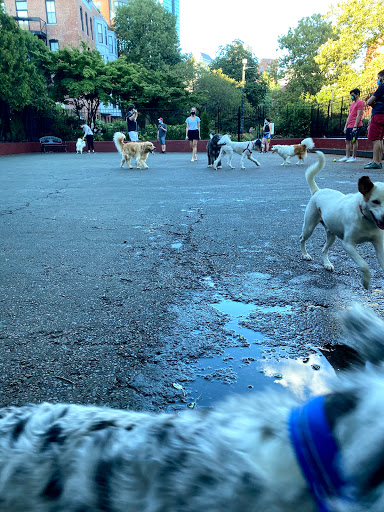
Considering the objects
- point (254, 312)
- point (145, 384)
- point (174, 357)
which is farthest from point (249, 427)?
point (254, 312)

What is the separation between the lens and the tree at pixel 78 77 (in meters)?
28.2

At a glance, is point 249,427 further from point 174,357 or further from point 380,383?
point 174,357

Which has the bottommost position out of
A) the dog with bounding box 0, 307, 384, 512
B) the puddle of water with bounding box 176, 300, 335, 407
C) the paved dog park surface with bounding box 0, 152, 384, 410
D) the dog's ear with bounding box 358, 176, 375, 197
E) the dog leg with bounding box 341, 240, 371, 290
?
Result: the puddle of water with bounding box 176, 300, 335, 407

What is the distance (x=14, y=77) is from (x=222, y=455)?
2756 centimetres

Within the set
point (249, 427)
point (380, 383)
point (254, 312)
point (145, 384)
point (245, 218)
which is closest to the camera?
point (380, 383)

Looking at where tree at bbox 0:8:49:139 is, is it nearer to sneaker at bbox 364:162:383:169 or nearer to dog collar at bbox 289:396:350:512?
sneaker at bbox 364:162:383:169

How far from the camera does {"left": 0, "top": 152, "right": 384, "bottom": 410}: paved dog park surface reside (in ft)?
7.37

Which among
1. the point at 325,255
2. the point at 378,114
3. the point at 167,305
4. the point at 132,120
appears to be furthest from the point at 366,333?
the point at 132,120

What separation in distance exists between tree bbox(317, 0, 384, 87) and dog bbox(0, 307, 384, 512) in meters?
31.8

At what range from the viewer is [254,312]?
310 centimetres

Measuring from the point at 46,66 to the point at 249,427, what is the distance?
3233 centimetres

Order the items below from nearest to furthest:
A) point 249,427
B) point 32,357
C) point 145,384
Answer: point 249,427 < point 145,384 < point 32,357

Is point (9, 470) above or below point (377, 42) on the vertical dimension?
below

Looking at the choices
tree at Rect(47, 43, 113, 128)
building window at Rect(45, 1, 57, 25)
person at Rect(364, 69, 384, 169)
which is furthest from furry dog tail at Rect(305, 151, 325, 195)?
building window at Rect(45, 1, 57, 25)
